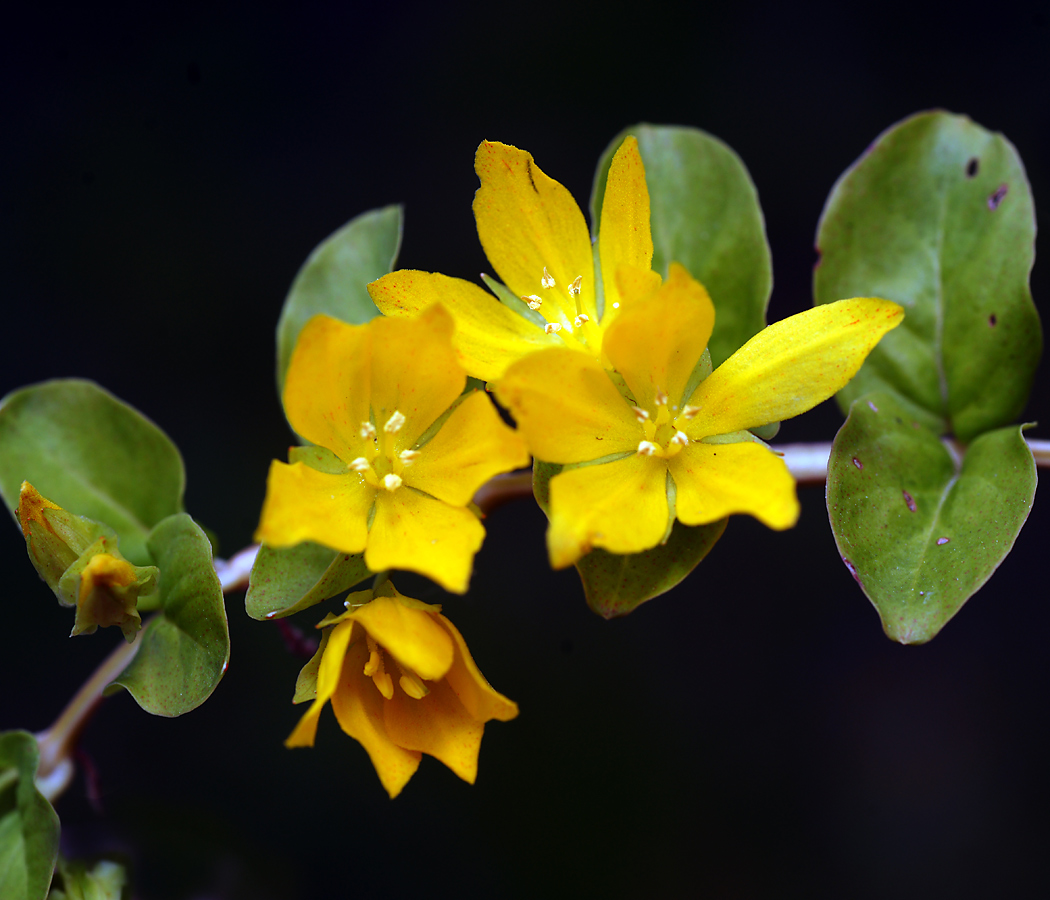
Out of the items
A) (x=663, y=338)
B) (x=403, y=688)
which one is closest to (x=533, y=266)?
(x=663, y=338)

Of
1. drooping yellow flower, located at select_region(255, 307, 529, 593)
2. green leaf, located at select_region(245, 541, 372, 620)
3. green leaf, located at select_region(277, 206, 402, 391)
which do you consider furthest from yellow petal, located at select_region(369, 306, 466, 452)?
green leaf, located at select_region(277, 206, 402, 391)

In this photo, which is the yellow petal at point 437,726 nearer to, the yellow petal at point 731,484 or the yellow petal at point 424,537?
the yellow petal at point 424,537

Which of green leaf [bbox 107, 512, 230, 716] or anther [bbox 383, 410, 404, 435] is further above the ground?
anther [bbox 383, 410, 404, 435]

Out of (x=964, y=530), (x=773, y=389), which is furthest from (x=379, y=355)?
(x=964, y=530)

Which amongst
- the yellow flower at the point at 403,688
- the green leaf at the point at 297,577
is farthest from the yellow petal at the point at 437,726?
the green leaf at the point at 297,577

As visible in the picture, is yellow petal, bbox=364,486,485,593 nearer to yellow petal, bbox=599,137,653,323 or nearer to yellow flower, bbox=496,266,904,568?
yellow flower, bbox=496,266,904,568

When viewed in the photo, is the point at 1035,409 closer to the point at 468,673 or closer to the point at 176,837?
the point at 468,673
